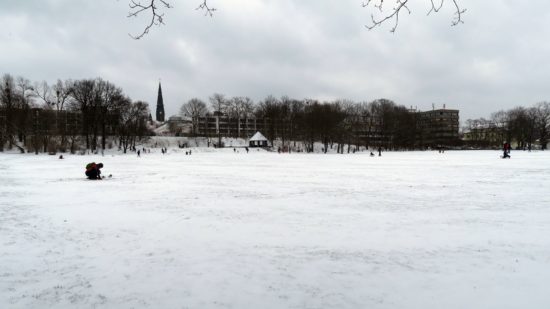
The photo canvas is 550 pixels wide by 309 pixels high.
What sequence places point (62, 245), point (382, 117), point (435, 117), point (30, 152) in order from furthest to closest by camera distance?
point (435, 117), point (382, 117), point (30, 152), point (62, 245)

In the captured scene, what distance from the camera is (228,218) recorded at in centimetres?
960

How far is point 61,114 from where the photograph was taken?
66.1m

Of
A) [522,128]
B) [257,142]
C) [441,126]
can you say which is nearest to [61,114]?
[257,142]

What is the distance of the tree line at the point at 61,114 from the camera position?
2341 inches

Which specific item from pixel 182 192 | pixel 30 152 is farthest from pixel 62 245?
pixel 30 152

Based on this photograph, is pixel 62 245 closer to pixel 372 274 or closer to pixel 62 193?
pixel 372 274

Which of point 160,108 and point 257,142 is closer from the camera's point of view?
point 257,142

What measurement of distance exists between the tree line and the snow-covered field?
5356 centimetres

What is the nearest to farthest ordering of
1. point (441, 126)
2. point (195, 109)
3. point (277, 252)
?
1. point (277, 252)
2. point (195, 109)
3. point (441, 126)

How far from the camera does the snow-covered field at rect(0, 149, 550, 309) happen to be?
16.3 feet

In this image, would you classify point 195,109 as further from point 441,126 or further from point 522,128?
point 441,126

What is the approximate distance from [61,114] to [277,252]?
70178 mm

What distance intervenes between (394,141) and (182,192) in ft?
318

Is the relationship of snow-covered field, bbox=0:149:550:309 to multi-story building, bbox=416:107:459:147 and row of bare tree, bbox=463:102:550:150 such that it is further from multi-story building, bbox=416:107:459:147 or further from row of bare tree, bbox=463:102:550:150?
multi-story building, bbox=416:107:459:147
